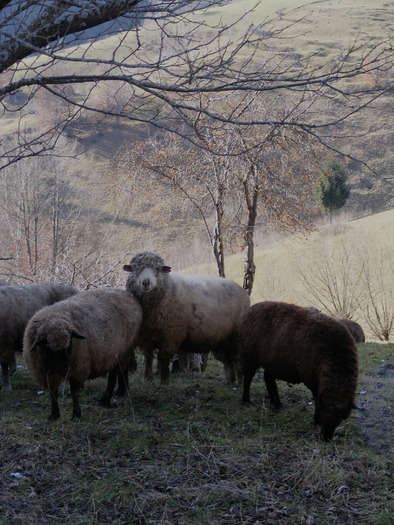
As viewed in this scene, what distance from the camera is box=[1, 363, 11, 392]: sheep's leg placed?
893cm

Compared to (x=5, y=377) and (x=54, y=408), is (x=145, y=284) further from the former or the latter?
(x=5, y=377)

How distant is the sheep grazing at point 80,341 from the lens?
6.77m

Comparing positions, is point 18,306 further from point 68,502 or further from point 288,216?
point 288,216

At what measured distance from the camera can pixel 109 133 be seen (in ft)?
199

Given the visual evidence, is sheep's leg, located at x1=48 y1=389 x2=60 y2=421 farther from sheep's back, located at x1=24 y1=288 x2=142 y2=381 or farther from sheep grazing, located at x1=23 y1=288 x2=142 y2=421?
sheep's back, located at x1=24 y1=288 x2=142 y2=381

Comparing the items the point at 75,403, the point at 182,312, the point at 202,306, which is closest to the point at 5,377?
the point at 75,403

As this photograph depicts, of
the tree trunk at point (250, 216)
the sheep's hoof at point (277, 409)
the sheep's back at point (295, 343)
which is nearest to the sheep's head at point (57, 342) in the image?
the sheep's back at point (295, 343)

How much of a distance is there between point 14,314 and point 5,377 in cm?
99

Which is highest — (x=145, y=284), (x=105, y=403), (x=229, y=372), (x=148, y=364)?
(x=145, y=284)

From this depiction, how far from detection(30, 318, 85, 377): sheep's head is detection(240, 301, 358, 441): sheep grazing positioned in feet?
8.04

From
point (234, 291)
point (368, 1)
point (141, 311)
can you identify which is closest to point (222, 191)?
point (234, 291)

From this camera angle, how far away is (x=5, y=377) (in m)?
8.98

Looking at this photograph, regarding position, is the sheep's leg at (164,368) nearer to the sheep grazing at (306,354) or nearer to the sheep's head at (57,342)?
the sheep grazing at (306,354)

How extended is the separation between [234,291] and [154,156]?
10.5 meters
